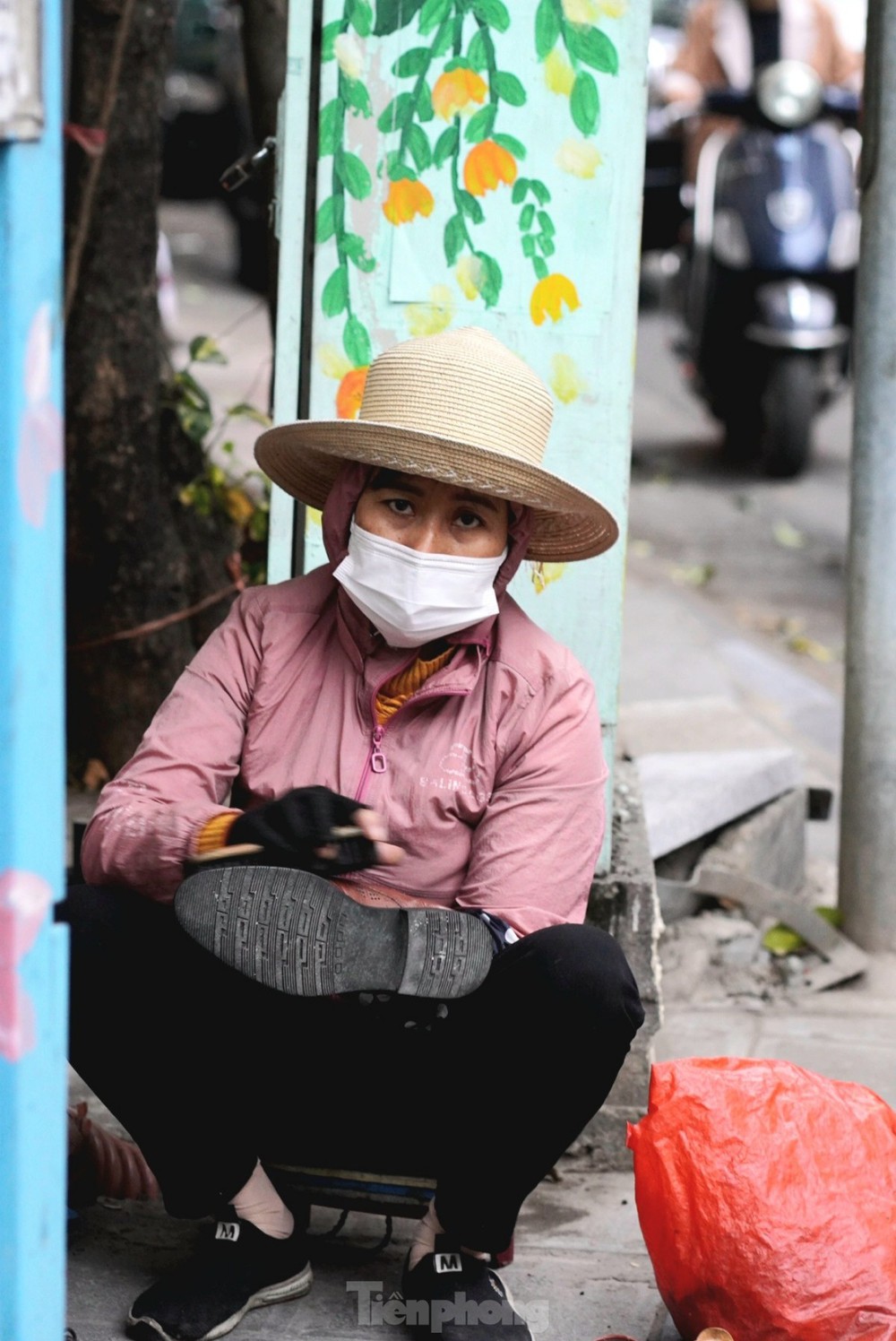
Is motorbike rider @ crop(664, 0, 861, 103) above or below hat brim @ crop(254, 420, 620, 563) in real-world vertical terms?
above

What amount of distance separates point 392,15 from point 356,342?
0.50 m

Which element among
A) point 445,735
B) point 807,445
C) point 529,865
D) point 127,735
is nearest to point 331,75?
point 445,735

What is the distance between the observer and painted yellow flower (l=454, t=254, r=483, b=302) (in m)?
2.65

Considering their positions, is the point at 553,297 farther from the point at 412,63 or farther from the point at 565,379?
the point at 412,63

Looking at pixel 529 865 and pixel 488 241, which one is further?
pixel 488 241

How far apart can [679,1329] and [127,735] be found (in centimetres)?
200

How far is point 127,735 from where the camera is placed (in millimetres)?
3717

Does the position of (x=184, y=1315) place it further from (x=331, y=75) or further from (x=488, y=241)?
(x=331, y=75)

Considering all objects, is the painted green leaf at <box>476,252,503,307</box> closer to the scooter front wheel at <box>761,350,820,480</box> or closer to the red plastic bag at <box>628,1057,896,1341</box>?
the red plastic bag at <box>628,1057,896,1341</box>

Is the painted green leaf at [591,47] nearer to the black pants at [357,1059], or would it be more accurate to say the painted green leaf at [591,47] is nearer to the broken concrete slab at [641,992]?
the broken concrete slab at [641,992]

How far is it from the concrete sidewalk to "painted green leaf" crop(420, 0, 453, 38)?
1.56 meters

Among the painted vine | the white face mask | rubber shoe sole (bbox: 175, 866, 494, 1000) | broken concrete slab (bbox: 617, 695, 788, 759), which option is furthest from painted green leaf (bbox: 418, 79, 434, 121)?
broken concrete slab (bbox: 617, 695, 788, 759)

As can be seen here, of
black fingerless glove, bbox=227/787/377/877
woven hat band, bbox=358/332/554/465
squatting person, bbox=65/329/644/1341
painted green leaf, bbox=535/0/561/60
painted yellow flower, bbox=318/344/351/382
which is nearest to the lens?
black fingerless glove, bbox=227/787/377/877

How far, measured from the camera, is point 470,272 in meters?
2.66
